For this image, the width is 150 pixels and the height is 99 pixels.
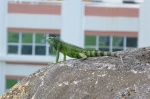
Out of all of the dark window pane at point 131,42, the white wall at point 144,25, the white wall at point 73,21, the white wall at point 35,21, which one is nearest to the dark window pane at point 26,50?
the white wall at point 35,21

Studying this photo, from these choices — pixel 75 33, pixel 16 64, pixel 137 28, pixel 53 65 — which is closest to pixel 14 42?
pixel 16 64

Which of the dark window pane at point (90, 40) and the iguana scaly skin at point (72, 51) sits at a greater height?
the iguana scaly skin at point (72, 51)

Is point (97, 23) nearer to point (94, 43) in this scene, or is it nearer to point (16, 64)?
point (94, 43)

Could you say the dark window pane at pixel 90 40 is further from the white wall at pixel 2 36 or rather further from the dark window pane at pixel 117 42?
the white wall at pixel 2 36

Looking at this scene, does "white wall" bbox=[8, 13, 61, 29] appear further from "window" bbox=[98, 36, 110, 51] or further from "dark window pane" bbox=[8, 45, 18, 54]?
"window" bbox=[98, 36, 110, 51]

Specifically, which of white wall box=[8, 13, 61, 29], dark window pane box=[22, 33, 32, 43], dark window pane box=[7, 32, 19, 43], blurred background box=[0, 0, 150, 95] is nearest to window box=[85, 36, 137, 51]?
blurred background box=[0, 0, 150, 95]

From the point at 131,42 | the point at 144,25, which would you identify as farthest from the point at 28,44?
the point at 144,25
